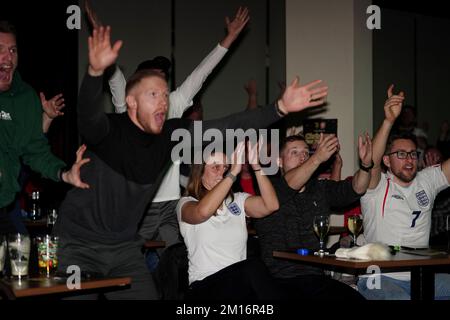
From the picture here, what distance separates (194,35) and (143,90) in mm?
5006

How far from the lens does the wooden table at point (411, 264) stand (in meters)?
3.22

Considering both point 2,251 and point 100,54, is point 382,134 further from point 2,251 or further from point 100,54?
point 2,251

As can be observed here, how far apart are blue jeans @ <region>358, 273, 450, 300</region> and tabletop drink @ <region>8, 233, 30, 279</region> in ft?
6.37

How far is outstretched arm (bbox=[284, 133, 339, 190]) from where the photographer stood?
3.90m

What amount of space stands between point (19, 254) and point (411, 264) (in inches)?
72.1

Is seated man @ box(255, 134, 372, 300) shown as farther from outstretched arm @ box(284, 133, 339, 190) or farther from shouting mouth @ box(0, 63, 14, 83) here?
shouting mouth @ box(0, 63, 14, 83)

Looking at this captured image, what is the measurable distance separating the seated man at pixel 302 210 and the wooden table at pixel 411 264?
0.23 metres

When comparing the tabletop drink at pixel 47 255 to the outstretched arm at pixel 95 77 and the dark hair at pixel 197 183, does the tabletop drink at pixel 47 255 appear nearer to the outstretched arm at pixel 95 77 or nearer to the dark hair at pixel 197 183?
the outstretched arm at pixel 95 77

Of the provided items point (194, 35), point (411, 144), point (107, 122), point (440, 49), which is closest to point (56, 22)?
point (194, 35)

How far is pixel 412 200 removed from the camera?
412 centimetres

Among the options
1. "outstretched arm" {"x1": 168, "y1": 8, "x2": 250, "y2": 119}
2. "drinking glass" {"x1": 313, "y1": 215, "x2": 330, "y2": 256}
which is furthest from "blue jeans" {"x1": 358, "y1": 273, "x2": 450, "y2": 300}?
"outstretched arm" {"x1": 168, "y1": 8, "x2": 250, "y2": 119}

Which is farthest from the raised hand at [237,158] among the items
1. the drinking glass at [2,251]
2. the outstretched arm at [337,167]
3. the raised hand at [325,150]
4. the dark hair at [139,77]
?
the outstretched arm at [337,167]

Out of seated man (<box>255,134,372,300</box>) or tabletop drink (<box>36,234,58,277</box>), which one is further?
seated man (<box>255,134,372,300</box>)
